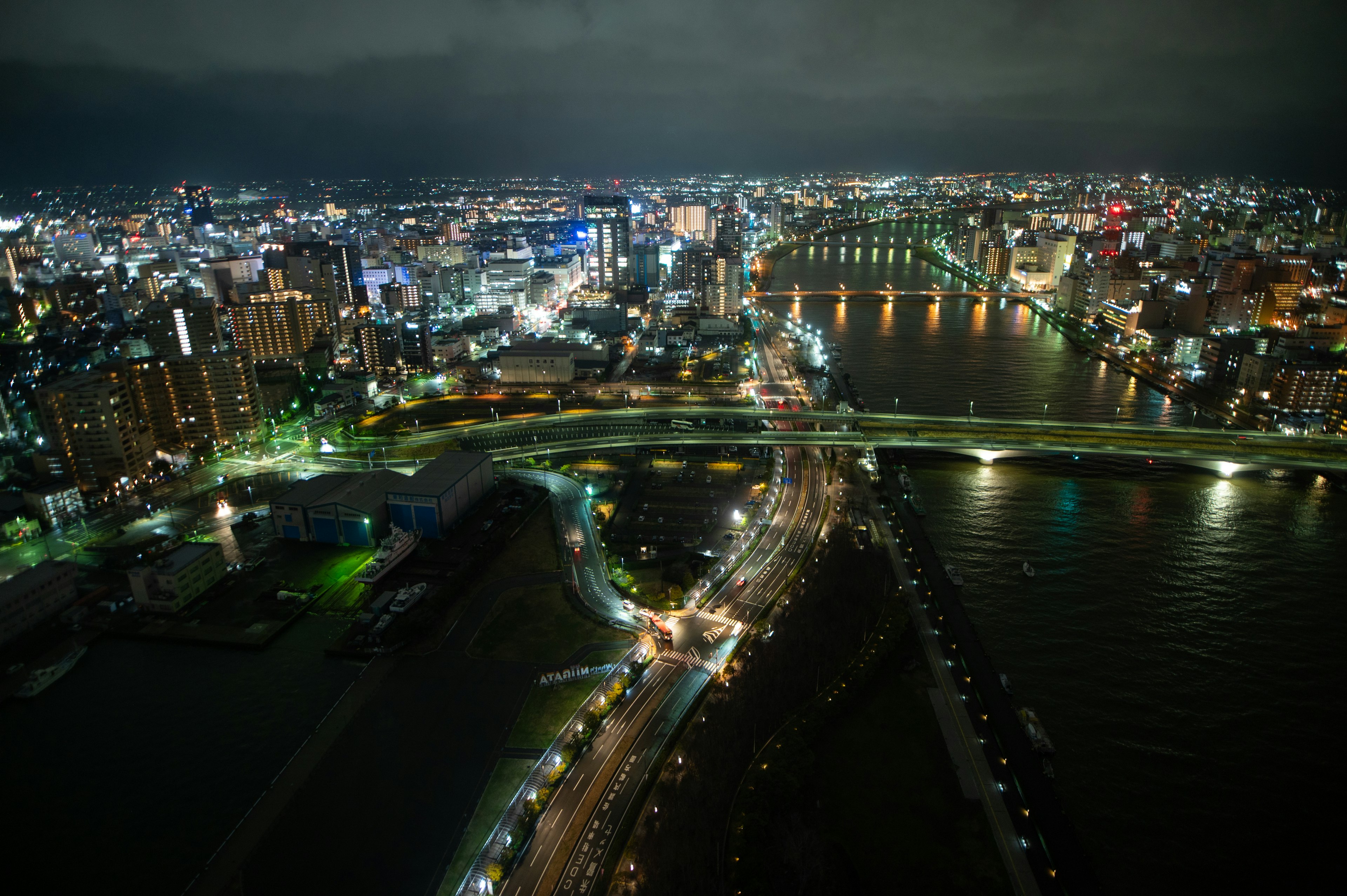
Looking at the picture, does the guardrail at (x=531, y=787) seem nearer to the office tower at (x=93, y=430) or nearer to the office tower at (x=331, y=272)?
the office tower at (x=93, y=430)

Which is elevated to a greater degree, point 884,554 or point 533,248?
point 533,248

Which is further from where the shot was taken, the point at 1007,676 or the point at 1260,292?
the point at 1260,292

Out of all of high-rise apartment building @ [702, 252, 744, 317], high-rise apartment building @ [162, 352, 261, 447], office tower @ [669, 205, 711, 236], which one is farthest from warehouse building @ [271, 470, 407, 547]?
office tower @ [669, 205, 711, 236]

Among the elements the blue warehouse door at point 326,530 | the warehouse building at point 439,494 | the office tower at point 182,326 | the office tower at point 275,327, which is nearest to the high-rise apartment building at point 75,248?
the office tower at point 182,326

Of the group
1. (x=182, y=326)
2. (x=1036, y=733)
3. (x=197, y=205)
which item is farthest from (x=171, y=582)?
(x=197, y=205)

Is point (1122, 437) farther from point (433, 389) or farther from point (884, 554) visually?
point (433, 389)

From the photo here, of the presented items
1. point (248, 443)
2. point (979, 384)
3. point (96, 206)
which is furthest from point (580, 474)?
point (96, 206)
